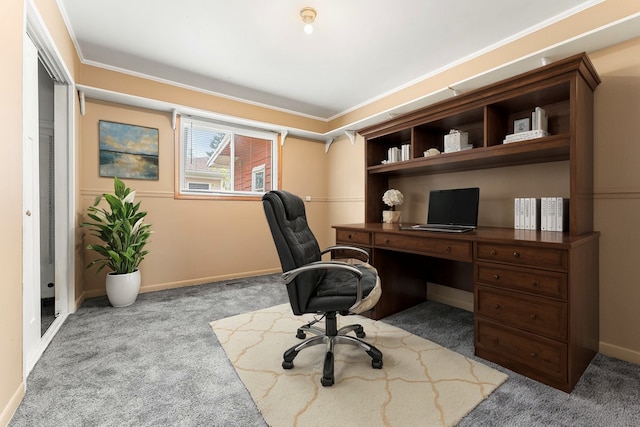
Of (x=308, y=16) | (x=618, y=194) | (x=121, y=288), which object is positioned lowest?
(x=121, y=288)

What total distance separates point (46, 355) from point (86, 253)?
138 cm

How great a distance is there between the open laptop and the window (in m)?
2.39

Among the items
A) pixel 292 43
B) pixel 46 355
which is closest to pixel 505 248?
pixel 292 43

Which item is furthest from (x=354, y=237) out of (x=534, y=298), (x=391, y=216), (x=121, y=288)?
(x=121, y=288)

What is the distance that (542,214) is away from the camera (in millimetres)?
1937

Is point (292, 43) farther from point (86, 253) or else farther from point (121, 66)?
point (86, 253)

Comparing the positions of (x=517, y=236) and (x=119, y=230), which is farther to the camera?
(x=119, y=230)

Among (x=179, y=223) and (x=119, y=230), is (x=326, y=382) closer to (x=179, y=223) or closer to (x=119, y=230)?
(x=119, y=230)

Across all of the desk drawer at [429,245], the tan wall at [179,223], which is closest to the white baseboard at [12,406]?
the tan wall at [179,223]

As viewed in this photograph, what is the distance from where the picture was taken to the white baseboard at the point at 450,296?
2.67 metres

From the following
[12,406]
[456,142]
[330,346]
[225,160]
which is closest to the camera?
[12,406]

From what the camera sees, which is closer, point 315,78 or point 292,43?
point 292,43

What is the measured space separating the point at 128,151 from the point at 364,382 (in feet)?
10.9

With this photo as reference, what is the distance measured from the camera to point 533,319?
1609 mm
